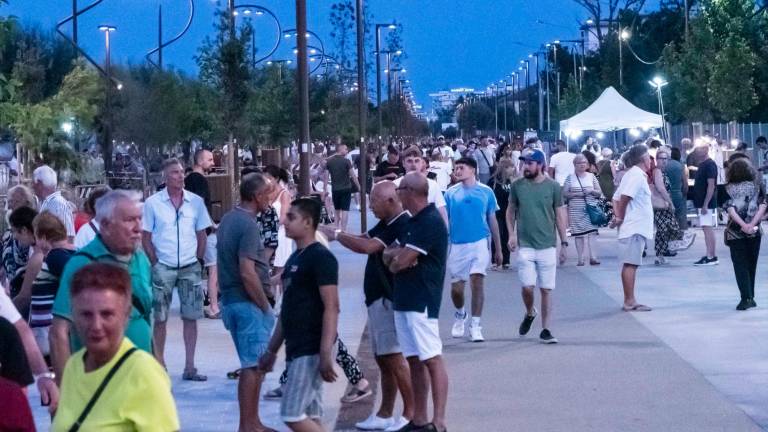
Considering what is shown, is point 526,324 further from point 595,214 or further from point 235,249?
point 595,214

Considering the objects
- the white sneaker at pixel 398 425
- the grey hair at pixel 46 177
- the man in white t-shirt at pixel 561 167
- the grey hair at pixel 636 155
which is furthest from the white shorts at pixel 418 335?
the man in white t-shirt at pixel 561 167

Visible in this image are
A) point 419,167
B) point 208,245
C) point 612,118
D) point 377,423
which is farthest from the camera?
point 612,118

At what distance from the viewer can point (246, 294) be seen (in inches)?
353

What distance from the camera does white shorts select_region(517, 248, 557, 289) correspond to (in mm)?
13047

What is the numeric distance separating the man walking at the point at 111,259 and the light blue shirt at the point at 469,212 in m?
6.70

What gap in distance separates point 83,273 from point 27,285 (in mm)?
4872

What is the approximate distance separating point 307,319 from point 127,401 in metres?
3.52

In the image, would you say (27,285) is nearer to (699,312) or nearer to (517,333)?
(517,333)

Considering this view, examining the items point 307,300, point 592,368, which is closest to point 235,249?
point 307,300

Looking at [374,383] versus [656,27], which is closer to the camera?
[374,383]

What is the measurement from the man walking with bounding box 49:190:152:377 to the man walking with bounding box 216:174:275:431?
2173 millimetres

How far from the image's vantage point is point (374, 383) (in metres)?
11.5

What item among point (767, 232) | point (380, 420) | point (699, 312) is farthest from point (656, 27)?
point (380, 420)

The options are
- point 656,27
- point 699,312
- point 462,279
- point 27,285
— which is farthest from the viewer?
point 656,27
